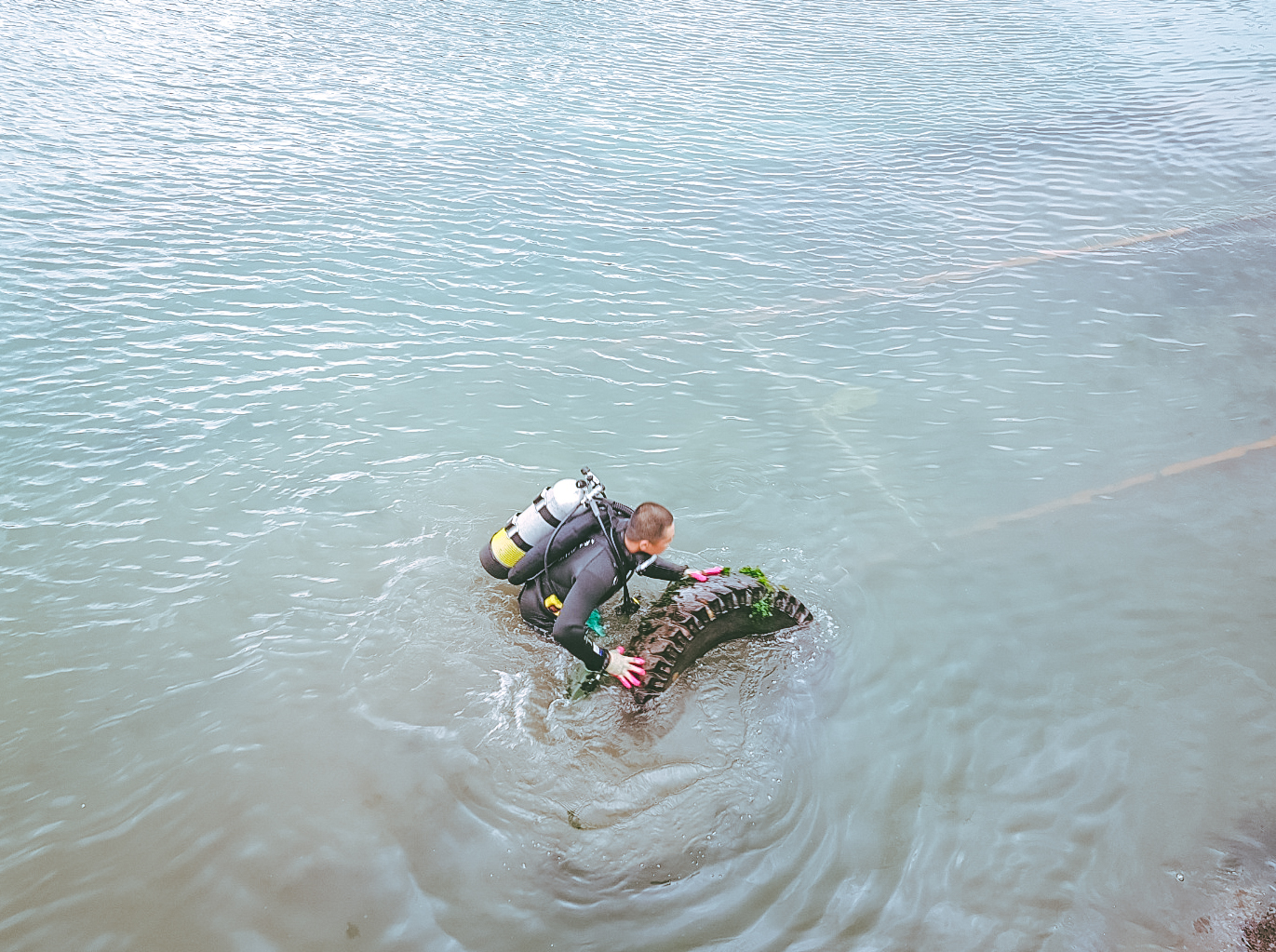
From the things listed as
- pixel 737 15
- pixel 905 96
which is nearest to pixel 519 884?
pixel 905 96

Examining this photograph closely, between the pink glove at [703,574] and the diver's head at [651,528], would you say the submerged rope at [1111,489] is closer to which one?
the pink glove at [703,574]

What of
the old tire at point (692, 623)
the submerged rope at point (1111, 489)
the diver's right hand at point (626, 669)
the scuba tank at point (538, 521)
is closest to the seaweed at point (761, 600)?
the old tire at point (692, 623)

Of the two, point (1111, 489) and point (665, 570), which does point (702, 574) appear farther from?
point (1111, 489)

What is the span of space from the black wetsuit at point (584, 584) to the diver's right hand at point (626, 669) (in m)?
0.05

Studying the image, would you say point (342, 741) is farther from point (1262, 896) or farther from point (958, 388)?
point (958, 388)

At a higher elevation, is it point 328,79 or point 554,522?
point 328,79

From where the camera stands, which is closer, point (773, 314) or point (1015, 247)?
point (773, 314)

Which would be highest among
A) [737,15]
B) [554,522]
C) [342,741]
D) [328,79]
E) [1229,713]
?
[737,15]

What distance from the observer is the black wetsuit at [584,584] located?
5176 millimetres

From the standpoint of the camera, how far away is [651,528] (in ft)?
17.2

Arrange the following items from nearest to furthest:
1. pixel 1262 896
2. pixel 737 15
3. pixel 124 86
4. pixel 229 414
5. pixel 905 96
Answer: pixel 1262 896 < pixel 229 414 < pixel 124 86 < pixel 905 96 < pixel 737 15

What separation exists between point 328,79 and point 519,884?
18.1 m

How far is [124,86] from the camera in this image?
54.9ft

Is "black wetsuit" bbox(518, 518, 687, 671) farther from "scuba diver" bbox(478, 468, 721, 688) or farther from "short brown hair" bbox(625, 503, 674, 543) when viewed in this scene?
"short brown hair" bbox(625, 503, 674, 543)
